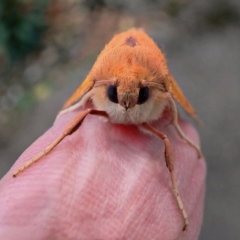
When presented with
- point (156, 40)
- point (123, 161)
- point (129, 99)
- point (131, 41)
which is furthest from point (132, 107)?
point (156, 40)

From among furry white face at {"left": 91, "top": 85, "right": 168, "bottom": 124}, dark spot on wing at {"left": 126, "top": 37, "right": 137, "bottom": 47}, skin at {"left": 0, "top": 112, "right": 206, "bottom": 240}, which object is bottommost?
skin at {"left": 0, "top": 112, "right": 206, "bottom": 240}

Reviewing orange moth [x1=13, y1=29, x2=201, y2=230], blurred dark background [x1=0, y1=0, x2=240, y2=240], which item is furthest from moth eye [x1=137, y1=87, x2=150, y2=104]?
blurred dark background [x1=0, y1=0, x2=240, y2=240]

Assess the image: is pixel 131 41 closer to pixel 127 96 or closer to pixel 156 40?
pixel 127 96

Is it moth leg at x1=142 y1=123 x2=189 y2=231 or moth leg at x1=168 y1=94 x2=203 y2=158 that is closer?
moth leg at x1=142 y1=123 x2=189 y2=231

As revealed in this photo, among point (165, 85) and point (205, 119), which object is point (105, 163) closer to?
point (165, 85)

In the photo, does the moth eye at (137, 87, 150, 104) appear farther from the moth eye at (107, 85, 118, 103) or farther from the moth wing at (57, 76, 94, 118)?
the moth wing at (57, 76, 94, 118)

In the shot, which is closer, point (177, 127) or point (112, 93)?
point (112, 93)

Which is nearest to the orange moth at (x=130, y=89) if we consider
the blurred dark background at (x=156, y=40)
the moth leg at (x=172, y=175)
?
the moth leg at (x=172, y=175)
